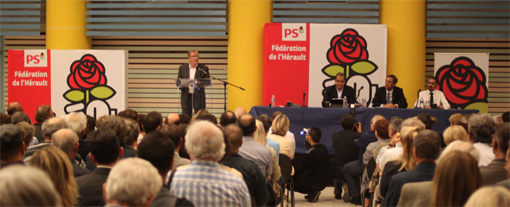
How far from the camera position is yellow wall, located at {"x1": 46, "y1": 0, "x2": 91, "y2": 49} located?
39.0 feet

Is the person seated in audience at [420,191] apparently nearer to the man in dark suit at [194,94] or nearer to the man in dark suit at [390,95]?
the man in dark suit at [390,95]

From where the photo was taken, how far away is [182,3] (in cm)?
1195

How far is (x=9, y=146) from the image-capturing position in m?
3.72

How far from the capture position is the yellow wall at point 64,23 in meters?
11.9

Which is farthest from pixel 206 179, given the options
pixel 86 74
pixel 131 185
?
pixel 86 74

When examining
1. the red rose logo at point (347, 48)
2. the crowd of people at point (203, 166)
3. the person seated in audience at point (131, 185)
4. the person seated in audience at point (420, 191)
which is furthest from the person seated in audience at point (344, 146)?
the person seated in audience at point (131, 185)

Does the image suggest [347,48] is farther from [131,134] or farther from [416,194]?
[416,194]

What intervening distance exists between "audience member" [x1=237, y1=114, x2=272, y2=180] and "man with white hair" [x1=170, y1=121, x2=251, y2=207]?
5.29 ft

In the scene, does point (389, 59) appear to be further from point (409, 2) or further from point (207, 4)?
point (207, 4)

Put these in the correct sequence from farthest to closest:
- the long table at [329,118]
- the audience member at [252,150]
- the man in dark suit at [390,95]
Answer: the man in dark suit at [390,95]
the long table at [329,118]
the audience member at [252,150]

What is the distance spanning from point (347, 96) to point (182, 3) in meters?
3.95

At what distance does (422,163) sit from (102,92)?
8.31 m

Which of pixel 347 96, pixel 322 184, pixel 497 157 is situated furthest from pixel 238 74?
pixel 497 157

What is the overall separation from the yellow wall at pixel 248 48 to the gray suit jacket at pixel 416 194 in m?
8.20
